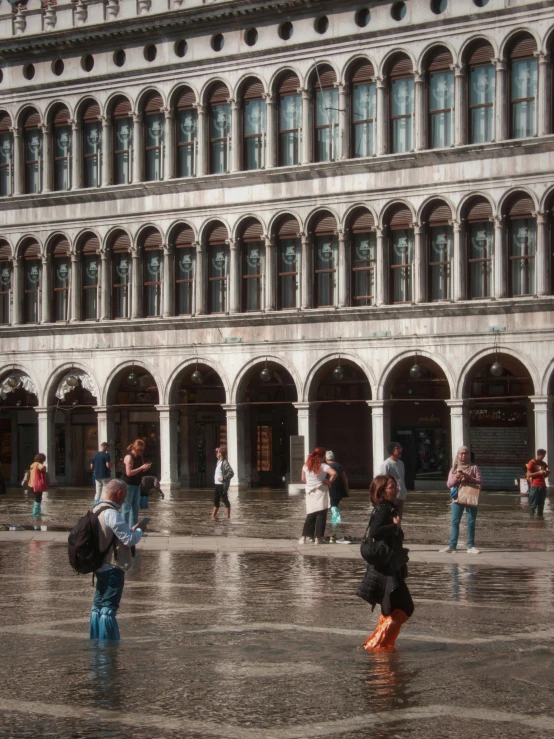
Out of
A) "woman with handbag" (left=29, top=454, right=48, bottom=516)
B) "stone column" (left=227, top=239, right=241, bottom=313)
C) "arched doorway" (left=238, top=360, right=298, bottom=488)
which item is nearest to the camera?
"woman with handbag" (left=29, top=454, right=48, bottom=516)

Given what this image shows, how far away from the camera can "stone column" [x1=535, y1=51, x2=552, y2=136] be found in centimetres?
4019

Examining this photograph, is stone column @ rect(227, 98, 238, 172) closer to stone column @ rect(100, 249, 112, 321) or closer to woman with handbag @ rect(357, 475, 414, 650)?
stone column @ rect(100, 249, 112, 321)

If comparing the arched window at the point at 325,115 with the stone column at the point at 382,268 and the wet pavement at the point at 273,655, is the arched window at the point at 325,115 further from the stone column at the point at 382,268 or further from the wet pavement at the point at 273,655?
the wet pavement at the point at 273,655

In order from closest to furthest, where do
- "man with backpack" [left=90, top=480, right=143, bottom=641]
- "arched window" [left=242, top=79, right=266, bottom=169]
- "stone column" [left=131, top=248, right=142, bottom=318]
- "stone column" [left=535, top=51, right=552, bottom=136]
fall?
"man with backpack" [left=90, top=480, right=143, bottom=641]
"stone column" [left=535, top=51, right=552, bottom=136]
"arched window" [left=242, top=79, right=266, bottom=169]
"stone column" [left=131, top=248, right=142, bottom=318]

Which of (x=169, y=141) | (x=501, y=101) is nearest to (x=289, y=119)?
(x=169, y=141)

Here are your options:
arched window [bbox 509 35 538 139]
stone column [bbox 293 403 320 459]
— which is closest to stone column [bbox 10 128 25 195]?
stone column [bbox 293 403 320 459]

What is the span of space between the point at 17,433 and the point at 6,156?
9.91 metres

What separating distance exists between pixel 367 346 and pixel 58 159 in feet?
44.8

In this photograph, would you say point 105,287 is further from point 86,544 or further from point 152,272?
point 86,544

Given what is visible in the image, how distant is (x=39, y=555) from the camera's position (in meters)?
22.5

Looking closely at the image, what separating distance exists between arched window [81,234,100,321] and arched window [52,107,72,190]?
219 centimetres

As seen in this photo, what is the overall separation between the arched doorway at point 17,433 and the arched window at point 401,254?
1492cm

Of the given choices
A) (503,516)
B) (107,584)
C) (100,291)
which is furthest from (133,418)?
(107,584)

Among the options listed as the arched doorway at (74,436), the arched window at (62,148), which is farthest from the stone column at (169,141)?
the arched doorway at (74,436)
